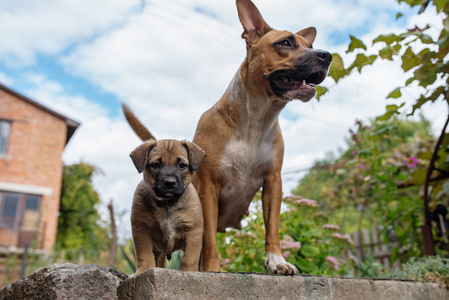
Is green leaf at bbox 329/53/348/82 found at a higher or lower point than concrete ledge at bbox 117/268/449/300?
higher

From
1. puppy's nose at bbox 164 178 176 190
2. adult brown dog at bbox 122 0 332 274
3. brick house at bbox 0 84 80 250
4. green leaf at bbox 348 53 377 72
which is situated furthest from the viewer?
brick house at bbox 0 84 80 250

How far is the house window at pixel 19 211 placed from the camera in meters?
19.6

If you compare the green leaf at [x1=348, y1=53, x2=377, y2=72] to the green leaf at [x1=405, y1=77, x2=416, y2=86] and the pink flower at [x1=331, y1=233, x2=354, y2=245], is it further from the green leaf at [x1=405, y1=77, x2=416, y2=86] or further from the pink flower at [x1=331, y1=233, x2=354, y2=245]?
the pink flower at [x1=331, y1=233, x2=354, y2=245]

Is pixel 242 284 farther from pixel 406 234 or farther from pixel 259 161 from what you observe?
pixel 406 234

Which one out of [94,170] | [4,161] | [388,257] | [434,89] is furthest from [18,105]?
[434,89]

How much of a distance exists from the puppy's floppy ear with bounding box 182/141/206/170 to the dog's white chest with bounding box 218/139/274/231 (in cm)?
20

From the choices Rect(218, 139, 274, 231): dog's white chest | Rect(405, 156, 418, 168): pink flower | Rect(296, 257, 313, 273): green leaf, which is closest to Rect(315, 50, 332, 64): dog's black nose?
Rect(218, 139, 274, 231): dog's white chest

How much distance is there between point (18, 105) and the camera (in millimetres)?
20625

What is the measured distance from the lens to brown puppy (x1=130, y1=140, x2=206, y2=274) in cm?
225

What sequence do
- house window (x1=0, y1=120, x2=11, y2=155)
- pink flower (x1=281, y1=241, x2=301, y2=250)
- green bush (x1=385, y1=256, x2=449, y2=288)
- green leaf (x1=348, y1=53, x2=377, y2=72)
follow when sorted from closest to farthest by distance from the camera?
green bush (x1=385, y1=256, x2=449, y2=288) < green leaf (x1=348, y1=53, x2=377, y2=72) < pink flower (x1=281, y1=241, x2=301, y2=250) < house window (x1=0, y1=120, x2=11, y2=155)

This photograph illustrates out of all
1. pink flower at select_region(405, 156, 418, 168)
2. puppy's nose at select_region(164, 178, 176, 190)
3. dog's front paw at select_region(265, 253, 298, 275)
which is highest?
pink flower at select_region(405, 156, 418, 168)

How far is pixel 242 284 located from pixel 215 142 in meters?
0.91

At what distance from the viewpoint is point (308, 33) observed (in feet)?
9.58

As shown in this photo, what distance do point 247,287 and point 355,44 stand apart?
2326 mm
